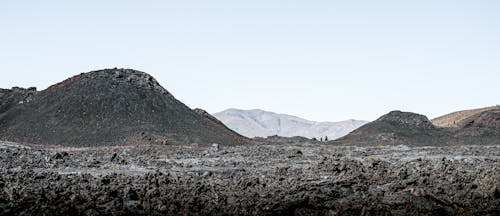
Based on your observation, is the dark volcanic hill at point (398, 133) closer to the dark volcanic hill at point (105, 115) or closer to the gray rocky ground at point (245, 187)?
the dark volcanic hill at point (105, 115)

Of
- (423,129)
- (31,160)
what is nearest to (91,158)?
(31,160)

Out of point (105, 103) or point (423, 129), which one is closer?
point (105, 103)

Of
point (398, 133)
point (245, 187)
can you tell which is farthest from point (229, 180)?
point (398, 133)

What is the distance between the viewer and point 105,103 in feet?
126

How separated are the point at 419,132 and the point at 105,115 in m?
23.6

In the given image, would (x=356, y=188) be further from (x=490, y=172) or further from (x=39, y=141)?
(x=39, y=141)

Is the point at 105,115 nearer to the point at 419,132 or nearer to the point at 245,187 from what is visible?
the point at 419,132

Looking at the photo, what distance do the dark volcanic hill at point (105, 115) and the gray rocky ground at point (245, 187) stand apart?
549 inches

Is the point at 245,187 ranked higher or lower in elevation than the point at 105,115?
lower

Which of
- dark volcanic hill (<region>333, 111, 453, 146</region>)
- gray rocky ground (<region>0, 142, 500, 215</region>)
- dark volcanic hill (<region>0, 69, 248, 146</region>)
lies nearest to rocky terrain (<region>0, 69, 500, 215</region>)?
gray rocky ground (<region>0, 142, 500, 215</region>)

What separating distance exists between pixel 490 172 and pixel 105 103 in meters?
26.1

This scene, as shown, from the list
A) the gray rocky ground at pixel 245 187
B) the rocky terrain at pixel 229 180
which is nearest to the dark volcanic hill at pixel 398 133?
the rocky terrain at pixel 229 180

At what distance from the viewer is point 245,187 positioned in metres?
14.5

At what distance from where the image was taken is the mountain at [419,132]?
43.9 m
